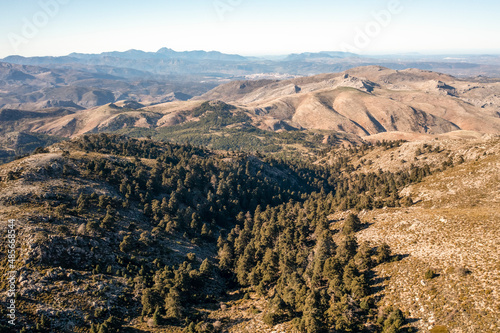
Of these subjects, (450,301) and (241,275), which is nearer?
(450,301)

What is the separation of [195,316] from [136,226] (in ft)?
163

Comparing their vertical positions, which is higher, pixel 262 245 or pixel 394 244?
pixel 394 244

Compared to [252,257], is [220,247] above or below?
below

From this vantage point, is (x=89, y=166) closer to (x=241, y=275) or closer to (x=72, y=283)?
(x=72, y=283)

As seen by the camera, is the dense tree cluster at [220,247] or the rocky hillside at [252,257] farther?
the dense tree cluster at [220,247]

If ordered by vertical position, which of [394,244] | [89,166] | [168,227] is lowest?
[168,227]

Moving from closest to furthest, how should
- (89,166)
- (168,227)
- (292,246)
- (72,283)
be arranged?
1. (72,283)
2. (292,246)
3. (168,227)
4. (89,166)

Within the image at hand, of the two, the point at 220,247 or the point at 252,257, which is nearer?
the point at 252,257

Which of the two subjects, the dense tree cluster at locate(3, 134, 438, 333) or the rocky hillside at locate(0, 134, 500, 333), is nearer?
the rocky hillside at locate(0, 134, 500, 333)

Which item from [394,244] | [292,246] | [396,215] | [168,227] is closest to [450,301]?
[394,244]

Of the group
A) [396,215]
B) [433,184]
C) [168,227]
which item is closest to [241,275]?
[168,227]

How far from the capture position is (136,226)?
104 metres

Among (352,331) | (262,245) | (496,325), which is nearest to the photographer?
(496,325)

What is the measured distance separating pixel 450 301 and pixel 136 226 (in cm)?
9894
